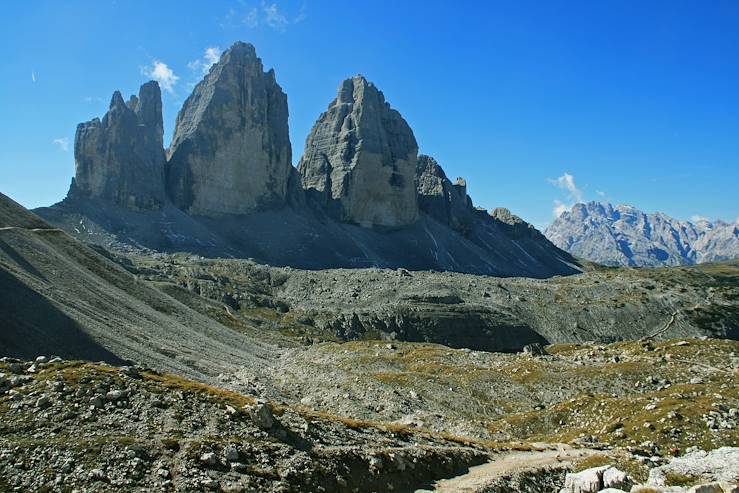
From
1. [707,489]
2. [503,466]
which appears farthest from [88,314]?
[707,489]

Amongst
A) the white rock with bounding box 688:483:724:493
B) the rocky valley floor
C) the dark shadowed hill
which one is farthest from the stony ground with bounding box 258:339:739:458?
the white rock with bounding box 688:483:724:493

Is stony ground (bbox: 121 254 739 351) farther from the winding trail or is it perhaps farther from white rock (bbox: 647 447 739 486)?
white rock (bbox: 647 447 739 486)

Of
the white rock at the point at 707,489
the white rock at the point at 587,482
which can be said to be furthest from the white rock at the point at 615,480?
the white rock at the point at 707,489

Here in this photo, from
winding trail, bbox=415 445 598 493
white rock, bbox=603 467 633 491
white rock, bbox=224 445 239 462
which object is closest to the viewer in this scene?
white rock, bbox=224 445 239 462

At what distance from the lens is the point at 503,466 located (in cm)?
3259

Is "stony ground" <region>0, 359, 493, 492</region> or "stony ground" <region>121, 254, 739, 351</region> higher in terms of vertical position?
"stony ground" <region>121, 254, 739, 351</region>

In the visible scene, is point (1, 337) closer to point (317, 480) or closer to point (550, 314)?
point (317, 480)

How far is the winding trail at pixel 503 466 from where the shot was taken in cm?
2828

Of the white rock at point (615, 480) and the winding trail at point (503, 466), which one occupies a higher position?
the white rock at point (615, 480)

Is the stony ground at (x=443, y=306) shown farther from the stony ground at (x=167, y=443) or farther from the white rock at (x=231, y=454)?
the white rock at (x=231, y=454)

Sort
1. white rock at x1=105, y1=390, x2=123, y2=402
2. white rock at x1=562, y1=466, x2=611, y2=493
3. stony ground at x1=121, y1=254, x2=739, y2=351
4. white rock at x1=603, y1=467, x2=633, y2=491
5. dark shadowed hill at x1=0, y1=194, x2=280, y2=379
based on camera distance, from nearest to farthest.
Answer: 1. white rock at x1=603, y1=467, x2=633, y2=491
2. white rock at x1=562, y1=466, x2=611, y2=493
3. white rock at x1=105, y1=390, x2=123, y2=402
4. dark shadowed hill at x1=0, y1=194, x2=280, y2=379
5. stony ground at x1=121, y1=254, x2=739, y2=351

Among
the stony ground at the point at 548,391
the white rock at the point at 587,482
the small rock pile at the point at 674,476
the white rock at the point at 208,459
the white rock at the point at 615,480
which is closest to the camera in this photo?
the white rock at the point at 208,459

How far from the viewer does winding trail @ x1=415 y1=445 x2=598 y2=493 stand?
1113 inches

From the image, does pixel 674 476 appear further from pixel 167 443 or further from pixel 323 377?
pixel 323 377
